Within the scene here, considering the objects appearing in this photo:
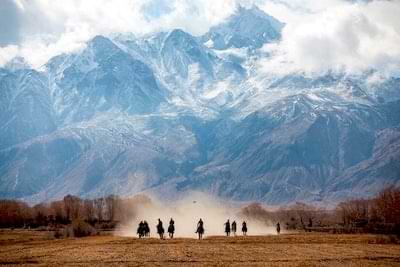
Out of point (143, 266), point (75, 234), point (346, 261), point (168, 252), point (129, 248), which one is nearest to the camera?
point (143, 266)

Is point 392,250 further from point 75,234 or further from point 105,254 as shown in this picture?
point 75,234

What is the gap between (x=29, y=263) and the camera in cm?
6106

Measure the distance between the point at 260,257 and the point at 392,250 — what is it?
704 inches

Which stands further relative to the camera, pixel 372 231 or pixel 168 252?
pixel 372 231

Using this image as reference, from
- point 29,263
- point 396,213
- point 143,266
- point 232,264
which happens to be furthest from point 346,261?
point 396,213

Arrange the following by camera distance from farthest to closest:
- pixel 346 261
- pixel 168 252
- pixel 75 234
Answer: pixel 75 234, pixel 168 252, pixel 346 261

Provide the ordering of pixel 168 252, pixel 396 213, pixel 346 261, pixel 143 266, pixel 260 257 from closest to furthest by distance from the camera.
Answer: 1. pixel 143 266
2. pixel 346 261
3. pixel 260 257
4. pixel 168 252
5. pixel 396 213

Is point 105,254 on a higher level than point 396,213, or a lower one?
lower

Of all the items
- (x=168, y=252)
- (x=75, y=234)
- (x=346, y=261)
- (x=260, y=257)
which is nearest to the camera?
(x=346, y=261)

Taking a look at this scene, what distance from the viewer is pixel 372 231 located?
12512 cm

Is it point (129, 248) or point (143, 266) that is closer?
point (143, 266)

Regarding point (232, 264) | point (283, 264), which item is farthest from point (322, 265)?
point (232, 264)

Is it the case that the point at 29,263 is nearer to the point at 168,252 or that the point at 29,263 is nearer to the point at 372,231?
the point at 168,252

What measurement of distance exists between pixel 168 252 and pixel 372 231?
64.1m
